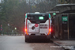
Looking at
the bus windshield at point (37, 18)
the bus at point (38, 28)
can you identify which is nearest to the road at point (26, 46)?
the bus at point (38, 28)

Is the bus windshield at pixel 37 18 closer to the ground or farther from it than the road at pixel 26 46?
farther from it

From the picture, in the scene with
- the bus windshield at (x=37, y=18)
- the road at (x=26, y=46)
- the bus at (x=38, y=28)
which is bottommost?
the road at (x=26, y=46)

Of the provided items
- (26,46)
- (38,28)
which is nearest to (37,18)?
(38,28)

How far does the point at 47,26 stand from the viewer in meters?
18.2

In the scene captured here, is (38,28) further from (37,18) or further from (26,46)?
(26,46)

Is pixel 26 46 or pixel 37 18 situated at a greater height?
pixel 37 18

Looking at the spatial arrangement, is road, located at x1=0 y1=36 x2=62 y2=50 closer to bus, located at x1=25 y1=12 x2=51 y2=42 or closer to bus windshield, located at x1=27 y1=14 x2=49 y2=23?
bus, located at x1=25 y1=12 x2=51 y2=42

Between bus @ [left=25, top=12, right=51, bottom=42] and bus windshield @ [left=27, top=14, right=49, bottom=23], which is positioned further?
bus windshield @ [left=27, top=14, right=49, bottom=23]

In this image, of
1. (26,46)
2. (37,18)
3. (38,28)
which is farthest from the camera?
(37,18)

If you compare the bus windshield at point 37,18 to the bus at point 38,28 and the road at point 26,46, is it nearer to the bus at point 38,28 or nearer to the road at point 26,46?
the bus at point 38,28

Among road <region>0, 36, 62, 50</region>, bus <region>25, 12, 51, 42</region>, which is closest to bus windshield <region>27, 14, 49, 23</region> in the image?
Answer: bus <region>25, 12, 51, 42</region>

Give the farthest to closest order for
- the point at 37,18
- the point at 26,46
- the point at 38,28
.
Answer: the point at 37,18 < the point at 38,28 < the point at 26,46

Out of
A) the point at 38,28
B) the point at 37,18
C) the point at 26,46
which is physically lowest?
the point at 26,46

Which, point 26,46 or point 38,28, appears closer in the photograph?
point 26,46
